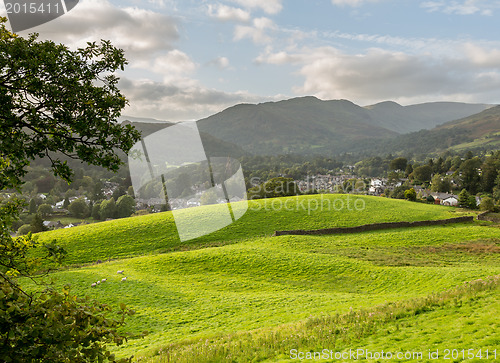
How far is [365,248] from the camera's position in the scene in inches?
1384

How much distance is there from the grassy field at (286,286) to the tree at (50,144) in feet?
25.3

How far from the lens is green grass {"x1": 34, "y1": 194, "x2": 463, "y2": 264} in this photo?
40.8m

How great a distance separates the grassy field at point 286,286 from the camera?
12.4 m

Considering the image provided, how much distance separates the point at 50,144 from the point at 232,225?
1719 inches

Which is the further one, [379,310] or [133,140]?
[379,310]

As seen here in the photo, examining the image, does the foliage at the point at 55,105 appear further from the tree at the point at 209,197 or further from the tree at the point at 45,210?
the tree at the point at 45,210

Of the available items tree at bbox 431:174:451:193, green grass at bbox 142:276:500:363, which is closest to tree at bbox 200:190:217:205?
green grass at bbox 142:276:500:363

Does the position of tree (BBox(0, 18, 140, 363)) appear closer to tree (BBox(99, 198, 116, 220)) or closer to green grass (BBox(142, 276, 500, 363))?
green grass (BBox(142, 276, 500, 363))

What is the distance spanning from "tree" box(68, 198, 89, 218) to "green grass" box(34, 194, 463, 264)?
64392 millimetres

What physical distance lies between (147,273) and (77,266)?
1142cm

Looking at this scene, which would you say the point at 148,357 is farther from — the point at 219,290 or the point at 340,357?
the point at 219,290

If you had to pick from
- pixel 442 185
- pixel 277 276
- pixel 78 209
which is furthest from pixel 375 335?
pixel 442 185

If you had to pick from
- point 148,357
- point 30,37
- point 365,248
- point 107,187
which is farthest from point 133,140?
point 107,187

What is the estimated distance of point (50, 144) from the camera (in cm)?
661
